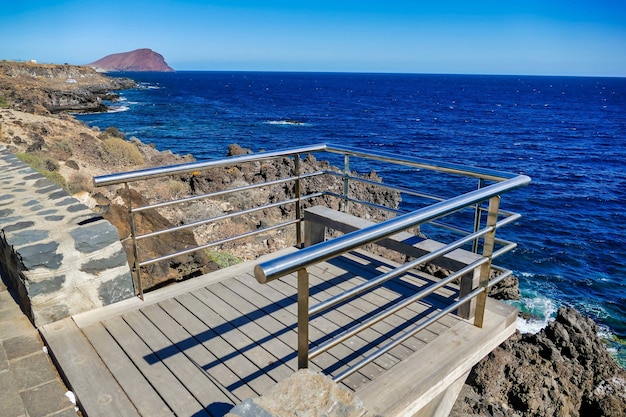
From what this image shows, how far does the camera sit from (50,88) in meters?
52.5

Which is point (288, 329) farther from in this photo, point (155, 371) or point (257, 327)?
point (155, 371)

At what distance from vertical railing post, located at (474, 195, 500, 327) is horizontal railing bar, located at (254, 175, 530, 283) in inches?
11.1

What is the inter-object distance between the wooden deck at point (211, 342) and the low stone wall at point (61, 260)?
125 millimetres

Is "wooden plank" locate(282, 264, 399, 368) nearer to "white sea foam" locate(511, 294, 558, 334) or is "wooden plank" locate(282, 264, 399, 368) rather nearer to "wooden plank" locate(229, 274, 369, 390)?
"wooden plank" locate(229, 274, 369, 390)

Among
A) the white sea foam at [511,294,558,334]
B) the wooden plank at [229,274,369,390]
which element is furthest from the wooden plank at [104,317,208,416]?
the white sea foam at [511,294,558,334]

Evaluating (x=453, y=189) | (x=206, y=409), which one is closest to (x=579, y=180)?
(x=453, y=189)

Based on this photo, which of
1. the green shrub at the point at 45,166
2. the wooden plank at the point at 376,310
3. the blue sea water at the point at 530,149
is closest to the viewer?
the wooden plank at the point at 376,310

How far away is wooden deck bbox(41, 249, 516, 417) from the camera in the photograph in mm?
2662

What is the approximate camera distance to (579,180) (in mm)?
25391

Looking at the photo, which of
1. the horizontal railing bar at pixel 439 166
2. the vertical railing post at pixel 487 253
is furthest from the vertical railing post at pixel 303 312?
the horizontal railing bar at pixel 439 166

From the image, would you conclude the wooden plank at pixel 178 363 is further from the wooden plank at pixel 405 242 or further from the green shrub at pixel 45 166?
the green shrub at pixel 45 166

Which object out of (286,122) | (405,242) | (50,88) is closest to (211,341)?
(405,242)

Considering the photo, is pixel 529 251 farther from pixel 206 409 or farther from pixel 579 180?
pixel 206 409

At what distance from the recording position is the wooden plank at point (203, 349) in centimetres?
271
